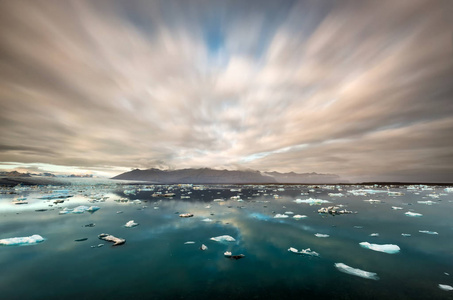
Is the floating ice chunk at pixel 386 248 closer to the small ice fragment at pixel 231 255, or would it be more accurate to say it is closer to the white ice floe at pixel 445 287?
the white ice floe at pixel 445 287

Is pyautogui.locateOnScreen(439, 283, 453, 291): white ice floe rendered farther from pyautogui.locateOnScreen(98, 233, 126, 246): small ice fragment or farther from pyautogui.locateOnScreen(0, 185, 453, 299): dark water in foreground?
pyautogui.locateOnScreen(98, 233, 126, 246): small ice fragment

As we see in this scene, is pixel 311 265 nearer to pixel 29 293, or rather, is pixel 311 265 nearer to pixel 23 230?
pixel 29 293

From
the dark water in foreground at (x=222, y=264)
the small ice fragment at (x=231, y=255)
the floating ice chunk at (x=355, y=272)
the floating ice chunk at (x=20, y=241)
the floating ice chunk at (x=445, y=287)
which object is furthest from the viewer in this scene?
the floating ice chunk at (x=20, y=241)

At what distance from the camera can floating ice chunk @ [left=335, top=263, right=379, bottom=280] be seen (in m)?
7.28

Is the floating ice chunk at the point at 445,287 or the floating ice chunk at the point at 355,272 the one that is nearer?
the floating ice chunk at the point at 445,287

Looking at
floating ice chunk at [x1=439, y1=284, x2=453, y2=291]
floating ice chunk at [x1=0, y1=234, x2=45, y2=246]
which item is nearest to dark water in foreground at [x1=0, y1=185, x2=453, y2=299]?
floating ice chunk at [x1=439, y1=284, x2=453, y2=291]

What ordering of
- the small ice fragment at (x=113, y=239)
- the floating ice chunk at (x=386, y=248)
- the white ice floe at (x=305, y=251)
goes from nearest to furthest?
the white ice floe at (x=305, y=251) < the floating ice chunk at (x=386, y=248) < the small ice fragment at (x=113, y=239)

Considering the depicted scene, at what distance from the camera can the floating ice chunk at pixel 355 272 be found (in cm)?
728

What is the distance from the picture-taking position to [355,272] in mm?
7582

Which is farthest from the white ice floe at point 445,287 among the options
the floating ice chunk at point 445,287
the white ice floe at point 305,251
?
the white ice floe at point 305,251

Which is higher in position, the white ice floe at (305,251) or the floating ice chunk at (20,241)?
the floating ice chunk at (20,241)

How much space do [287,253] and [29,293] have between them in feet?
35.9

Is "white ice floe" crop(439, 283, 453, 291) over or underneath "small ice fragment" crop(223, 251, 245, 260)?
underneath

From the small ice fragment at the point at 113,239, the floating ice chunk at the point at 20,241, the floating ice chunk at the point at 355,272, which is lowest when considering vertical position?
the floating ice chunk at the point at 355,272
